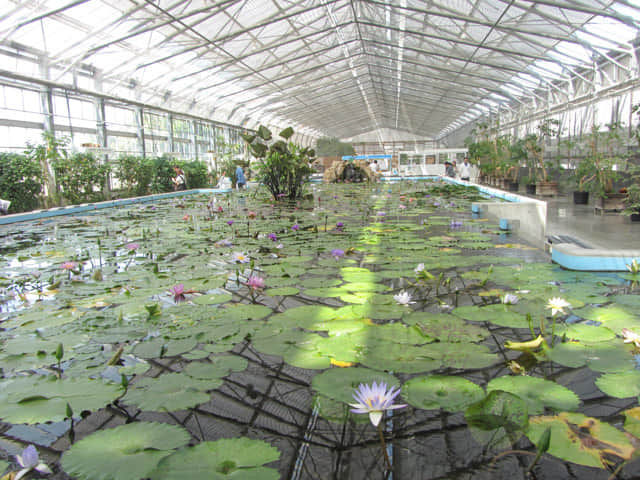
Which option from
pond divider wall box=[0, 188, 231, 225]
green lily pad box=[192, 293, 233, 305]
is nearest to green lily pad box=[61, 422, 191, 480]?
green lily pad box=[192, 293, 233, 305]

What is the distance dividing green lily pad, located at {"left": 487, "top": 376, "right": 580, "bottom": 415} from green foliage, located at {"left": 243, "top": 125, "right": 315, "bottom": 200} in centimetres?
673

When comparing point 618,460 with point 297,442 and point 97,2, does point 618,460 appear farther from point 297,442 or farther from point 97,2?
point 97,2

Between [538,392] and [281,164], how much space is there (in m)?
7.05

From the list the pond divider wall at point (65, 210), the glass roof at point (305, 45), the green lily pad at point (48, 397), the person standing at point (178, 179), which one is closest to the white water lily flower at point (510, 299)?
the green lily pad at point (48, 397)

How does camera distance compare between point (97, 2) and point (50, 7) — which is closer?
point (50, 7)

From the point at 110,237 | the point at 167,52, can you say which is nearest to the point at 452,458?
the point at 110,237

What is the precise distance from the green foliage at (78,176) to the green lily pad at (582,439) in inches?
352

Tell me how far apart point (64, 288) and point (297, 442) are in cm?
173

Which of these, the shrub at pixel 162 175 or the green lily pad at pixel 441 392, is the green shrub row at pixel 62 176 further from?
the green lily pad at pixel 441 392

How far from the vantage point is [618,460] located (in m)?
0.81

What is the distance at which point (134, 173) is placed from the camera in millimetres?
10266

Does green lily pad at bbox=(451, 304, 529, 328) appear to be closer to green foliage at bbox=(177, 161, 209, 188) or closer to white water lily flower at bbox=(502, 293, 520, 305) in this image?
white water lily flower at bbox=(502, 293, 520, 305)

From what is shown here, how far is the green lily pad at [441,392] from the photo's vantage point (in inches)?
39.5

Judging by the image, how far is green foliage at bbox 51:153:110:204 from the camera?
25.9 ft
